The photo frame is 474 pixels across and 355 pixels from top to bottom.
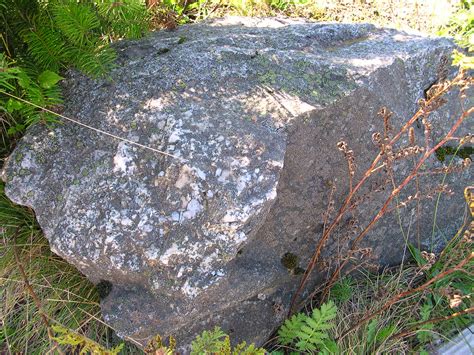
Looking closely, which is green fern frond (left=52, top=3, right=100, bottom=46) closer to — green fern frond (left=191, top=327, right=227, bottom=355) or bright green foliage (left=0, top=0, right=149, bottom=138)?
bright green foliage (left=0, top=0, right=149, bottom=138)

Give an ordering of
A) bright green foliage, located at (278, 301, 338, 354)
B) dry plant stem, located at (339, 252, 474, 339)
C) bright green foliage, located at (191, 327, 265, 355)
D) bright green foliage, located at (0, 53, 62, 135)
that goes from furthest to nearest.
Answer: bright green foliage, located at (278, 301, 338, 354), bright green foliage, located at (0, 53, 62, 135), dry plant stem, located at (339, 252, 474, 339), bright green foliage, located at (191, 327, 265, 355)

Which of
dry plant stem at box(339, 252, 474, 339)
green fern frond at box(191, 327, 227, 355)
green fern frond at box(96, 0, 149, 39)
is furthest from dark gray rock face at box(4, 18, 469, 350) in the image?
dry plant stem at box(339, 252, 474, 339)

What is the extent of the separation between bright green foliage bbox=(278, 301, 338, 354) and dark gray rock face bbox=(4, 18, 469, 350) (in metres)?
0.10

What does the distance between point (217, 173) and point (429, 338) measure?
1497mm

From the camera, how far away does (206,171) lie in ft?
5.90

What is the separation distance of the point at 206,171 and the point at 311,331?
2.98 feet

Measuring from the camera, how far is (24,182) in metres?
1.99

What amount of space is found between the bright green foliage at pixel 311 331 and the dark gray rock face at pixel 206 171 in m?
0.10

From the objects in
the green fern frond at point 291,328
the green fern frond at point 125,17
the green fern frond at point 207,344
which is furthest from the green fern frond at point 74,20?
the green fern frond at point 291,328

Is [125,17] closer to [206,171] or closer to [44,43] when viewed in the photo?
[44,43]

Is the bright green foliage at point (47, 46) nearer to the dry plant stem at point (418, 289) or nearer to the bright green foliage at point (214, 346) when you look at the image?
the bright green foliage at point (214, 346)

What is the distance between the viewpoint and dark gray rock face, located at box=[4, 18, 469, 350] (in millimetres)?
1801

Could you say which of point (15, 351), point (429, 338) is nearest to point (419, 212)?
point (429, 338)

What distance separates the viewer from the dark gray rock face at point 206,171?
1801mm
